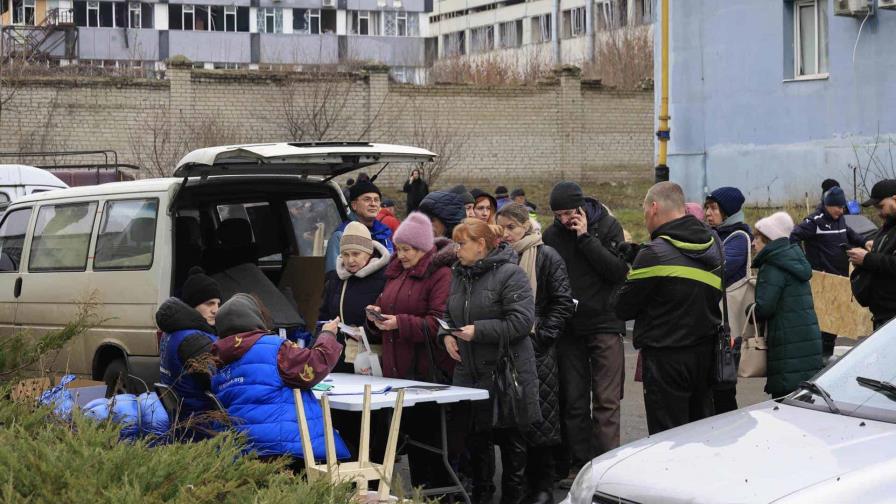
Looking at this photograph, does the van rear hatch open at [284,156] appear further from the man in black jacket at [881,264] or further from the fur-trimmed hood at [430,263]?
the man in black jacket at [881,264]

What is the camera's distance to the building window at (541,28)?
74062 mm

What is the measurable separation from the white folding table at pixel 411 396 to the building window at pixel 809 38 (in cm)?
1713

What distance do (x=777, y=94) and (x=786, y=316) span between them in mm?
16229

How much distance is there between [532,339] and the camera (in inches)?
310

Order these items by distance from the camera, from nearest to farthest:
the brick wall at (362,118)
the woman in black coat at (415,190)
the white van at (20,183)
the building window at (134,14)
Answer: the white van at (20,183) → the woman in black coat at (415,190) → the brick wall at (362,118) → the building window at (134,14)

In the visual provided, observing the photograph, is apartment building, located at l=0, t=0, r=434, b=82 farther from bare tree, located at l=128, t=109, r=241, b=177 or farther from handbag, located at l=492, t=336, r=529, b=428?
handbag, located at l=492, t=336, r=529, b=428

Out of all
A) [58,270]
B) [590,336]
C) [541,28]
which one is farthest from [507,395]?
[541,28]

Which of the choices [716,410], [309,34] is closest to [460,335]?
[716,410]

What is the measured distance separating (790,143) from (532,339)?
16.5m

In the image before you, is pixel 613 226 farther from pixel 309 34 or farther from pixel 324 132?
pixel 309 34

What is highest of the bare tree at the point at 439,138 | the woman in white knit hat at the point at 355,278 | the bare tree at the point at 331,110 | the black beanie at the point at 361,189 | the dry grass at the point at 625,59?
the dry grass at the point at 625,59

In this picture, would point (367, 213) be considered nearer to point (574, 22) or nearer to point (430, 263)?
point (430, 263)

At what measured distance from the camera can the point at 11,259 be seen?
34.6 feet

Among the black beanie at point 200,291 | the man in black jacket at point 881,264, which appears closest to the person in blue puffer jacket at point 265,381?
the black beanie at point 200,291
